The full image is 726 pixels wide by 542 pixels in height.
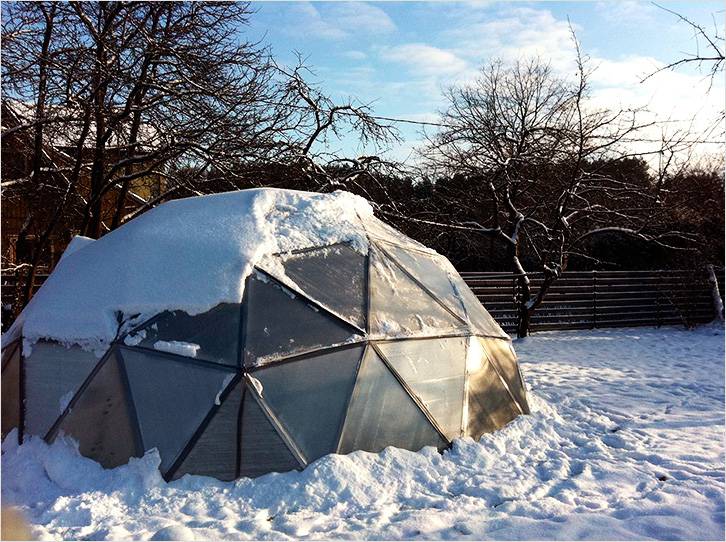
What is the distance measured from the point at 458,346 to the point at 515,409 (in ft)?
3.49

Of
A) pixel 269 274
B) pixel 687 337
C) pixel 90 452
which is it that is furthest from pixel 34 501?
pixel 687 337

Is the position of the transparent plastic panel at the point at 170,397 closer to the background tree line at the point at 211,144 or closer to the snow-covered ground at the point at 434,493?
the snow-covered ground at the point at 434,493

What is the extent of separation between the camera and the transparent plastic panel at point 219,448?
154 inches

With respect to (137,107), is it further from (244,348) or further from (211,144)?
(244,348)

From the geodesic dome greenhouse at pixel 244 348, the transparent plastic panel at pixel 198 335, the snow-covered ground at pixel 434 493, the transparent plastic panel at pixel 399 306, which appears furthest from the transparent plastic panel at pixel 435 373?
the transparent plastic panel at pixel 198 335

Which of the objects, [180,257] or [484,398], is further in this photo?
[484,398]

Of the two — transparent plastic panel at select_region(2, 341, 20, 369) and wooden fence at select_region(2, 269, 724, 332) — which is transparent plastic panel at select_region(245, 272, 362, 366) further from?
wooden fence at select_region(2, 269, 724, 332)

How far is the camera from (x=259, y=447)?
4.00 m

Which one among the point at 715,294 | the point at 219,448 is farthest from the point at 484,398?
the point at 715,294

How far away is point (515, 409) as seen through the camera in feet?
18.0

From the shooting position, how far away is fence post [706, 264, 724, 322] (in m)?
14.1

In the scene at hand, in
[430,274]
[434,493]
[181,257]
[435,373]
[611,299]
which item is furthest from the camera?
[611,299]

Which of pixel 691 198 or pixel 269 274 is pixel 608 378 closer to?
pixel 269 274

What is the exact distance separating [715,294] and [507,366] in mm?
11635
